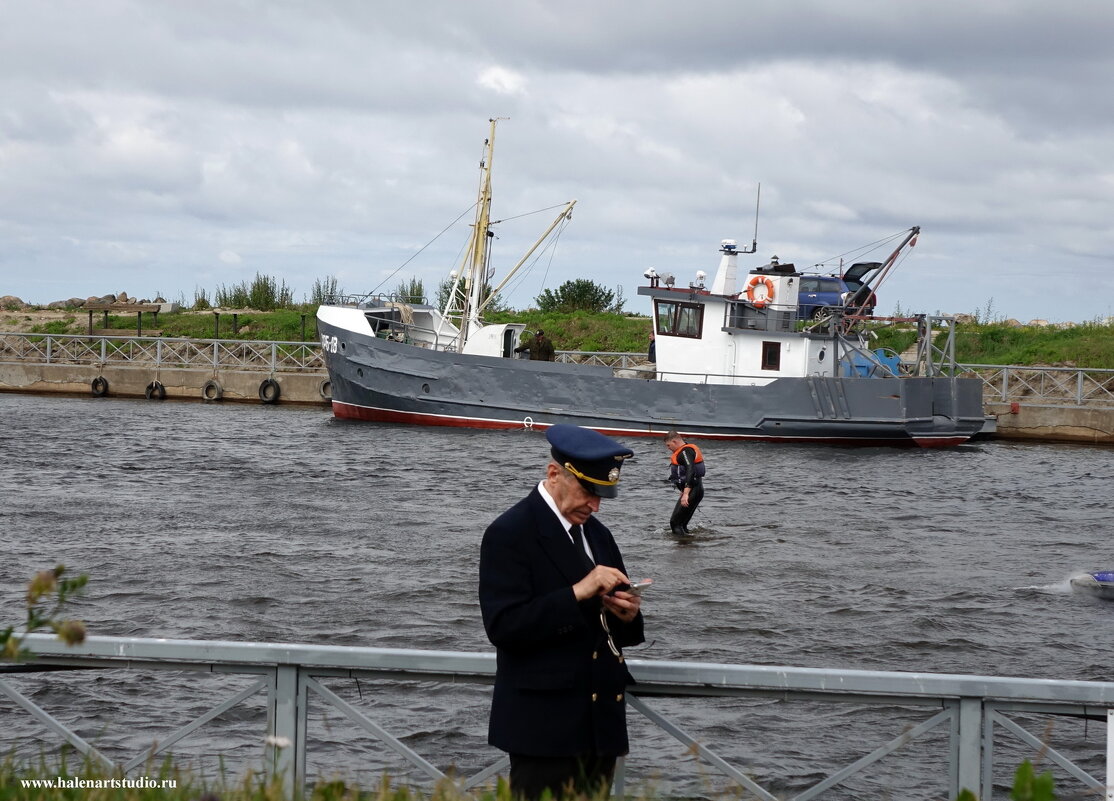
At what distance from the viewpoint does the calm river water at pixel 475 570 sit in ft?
27.0

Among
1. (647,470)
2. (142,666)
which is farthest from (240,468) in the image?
(142,666)

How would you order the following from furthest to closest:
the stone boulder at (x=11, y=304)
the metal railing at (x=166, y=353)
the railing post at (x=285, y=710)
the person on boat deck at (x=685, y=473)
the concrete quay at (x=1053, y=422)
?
the stone boulder at (x=11, y=304) < the metal railing at (x=166, y=353) < the concrete quay at (x=1053, y=422) < the person on boat deck at (x=685, y=473) < the railing post at (x=285, y=710)

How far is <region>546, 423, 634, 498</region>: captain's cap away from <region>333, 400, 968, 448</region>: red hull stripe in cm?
2384

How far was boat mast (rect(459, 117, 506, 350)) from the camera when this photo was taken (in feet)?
108

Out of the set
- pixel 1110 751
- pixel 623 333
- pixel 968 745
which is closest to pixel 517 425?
pixel 623 333

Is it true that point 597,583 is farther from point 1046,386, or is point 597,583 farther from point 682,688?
point 1046,386

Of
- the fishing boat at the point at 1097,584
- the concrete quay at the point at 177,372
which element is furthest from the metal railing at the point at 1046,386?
the fishing boat at the point at 1097,584

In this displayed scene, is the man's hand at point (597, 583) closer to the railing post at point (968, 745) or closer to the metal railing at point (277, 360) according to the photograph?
the railing post at point (968, 745)

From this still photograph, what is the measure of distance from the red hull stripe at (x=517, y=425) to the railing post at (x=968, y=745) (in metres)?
23.9

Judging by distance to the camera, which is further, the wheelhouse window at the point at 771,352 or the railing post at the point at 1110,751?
the wheelhouse window at the point at 771,352

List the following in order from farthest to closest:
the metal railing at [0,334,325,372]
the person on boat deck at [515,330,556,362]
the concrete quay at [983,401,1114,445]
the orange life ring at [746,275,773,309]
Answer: the metal railing at [0,334,325,372]
the person on boat deck at [515,330,556,362]
the concrete quay at [983,401,1114,445]
the orange life ring at [746,275,773,309]

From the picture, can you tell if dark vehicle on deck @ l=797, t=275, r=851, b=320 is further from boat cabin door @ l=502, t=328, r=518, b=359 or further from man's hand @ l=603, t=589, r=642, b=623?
man's hand @ l=603, t=589, r=642, b=623

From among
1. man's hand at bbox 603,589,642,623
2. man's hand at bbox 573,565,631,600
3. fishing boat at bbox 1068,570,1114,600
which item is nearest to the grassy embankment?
fishing boat at bbox 1068,570,1114,600

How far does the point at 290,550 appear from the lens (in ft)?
47.3
